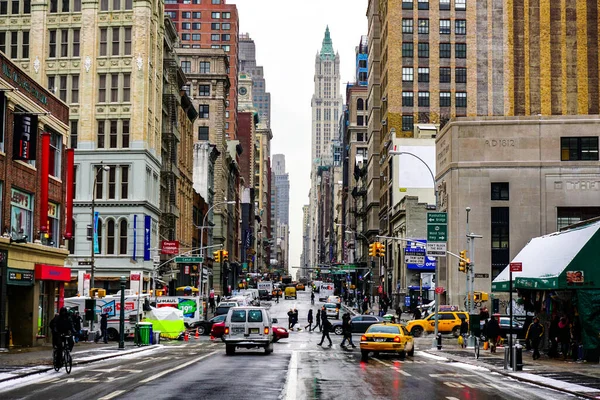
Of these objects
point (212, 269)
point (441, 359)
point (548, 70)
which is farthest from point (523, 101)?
point (441, 359)

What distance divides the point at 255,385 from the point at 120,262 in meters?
49.0

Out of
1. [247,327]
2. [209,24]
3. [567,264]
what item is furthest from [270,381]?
[209,24]

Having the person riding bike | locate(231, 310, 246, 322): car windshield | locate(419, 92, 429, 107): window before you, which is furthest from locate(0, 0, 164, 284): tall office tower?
locate(419, 92, 429, 107): window

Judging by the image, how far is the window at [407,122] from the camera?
113500mm

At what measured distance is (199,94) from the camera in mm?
133000

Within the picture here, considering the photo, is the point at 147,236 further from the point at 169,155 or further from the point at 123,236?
the point at 169,155

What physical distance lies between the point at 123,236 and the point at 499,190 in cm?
3127

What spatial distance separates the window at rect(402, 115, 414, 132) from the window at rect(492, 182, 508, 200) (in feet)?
134

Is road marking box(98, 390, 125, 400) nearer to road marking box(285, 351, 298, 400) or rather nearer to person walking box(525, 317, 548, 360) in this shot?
road marking box(285, 351, 298, 400)

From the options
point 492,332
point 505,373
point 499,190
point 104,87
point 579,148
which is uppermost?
point 104,87

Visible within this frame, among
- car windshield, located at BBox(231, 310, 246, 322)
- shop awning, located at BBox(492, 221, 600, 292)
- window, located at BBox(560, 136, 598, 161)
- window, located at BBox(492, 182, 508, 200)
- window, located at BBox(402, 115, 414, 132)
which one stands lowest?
car windshield, located at BBox(231, 310, 246, 322)

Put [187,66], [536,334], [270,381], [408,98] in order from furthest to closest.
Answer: [187,66] < [408,98] < [536,334] < [270,381]

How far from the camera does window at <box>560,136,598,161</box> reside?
70938mm

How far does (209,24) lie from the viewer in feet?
550
